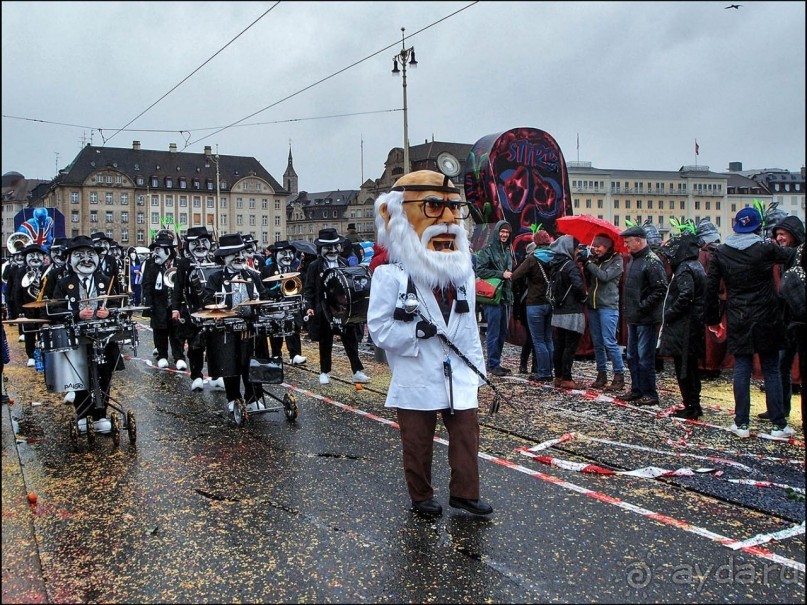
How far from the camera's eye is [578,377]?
991cm

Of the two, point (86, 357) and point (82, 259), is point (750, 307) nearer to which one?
point (86, 357)

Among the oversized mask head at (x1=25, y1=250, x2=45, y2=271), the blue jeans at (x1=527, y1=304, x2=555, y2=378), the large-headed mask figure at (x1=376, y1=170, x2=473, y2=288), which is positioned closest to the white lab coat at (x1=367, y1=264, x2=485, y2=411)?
the large-headed mask figure at (x1=376, y1=170, x2=473, y2=288)

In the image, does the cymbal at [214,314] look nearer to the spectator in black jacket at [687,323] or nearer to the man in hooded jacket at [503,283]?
the man in hooded jacket at [503,283]

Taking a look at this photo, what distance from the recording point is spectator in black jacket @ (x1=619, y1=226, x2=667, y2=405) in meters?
7.81

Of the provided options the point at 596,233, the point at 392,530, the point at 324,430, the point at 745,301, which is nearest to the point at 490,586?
the point at 392,530

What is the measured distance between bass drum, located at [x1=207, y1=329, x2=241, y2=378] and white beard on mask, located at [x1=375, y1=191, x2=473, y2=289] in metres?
2.87

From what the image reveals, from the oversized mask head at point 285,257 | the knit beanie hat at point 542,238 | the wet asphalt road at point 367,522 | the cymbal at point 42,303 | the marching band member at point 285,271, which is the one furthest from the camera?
the oversized mask head at point 285,257

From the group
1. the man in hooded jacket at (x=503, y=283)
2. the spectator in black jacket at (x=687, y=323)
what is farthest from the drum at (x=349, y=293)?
the spectator in black jacket at (x=687, y=323)

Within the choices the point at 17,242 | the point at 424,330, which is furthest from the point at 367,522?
the point at 17,242

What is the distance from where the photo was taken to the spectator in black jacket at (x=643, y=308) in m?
7.81

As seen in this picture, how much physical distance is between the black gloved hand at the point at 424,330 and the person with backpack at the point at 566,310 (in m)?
4.74

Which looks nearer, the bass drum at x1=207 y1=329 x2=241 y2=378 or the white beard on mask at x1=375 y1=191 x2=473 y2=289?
the white beard on mask at x1=375 y1=191 x2=473 y2=289

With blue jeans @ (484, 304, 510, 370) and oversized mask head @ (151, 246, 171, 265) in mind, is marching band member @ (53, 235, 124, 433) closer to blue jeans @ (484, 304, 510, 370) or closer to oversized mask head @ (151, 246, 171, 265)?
oversized mask head @ (151, 246, 171, 265)

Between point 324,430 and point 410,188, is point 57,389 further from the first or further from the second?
point 410,188
